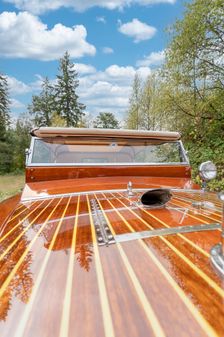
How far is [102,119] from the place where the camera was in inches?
1866

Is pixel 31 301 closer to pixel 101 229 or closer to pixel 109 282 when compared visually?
pixel 109 282

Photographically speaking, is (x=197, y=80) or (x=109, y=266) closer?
(x=109, y=266)

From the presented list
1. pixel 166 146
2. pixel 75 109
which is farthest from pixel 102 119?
pixel 166 146

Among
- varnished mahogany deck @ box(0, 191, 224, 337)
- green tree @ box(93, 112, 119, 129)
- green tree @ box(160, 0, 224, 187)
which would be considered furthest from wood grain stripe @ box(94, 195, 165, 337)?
green tree @ box(93, 112, 119, 129)

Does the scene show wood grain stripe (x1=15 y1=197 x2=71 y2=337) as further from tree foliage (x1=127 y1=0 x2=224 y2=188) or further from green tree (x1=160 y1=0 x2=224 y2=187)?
green tree (x1=160 y1=0 x2=224 y2=187)

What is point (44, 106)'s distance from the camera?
3562cm

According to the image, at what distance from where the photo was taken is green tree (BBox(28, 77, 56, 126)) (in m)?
35.1

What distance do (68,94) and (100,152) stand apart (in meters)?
33.4

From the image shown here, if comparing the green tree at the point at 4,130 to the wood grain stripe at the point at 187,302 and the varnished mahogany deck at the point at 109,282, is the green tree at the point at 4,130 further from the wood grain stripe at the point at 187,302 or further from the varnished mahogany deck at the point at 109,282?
the wood grain stripe at the point at 187,302

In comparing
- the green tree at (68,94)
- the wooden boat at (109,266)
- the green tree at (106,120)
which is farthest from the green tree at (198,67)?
the green tree at (106,120)

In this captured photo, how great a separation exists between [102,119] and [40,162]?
45.2 m

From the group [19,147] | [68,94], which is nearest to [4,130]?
[19,147]

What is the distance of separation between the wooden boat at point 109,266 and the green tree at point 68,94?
109ft

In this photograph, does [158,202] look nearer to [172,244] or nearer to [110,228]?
[110,228]
